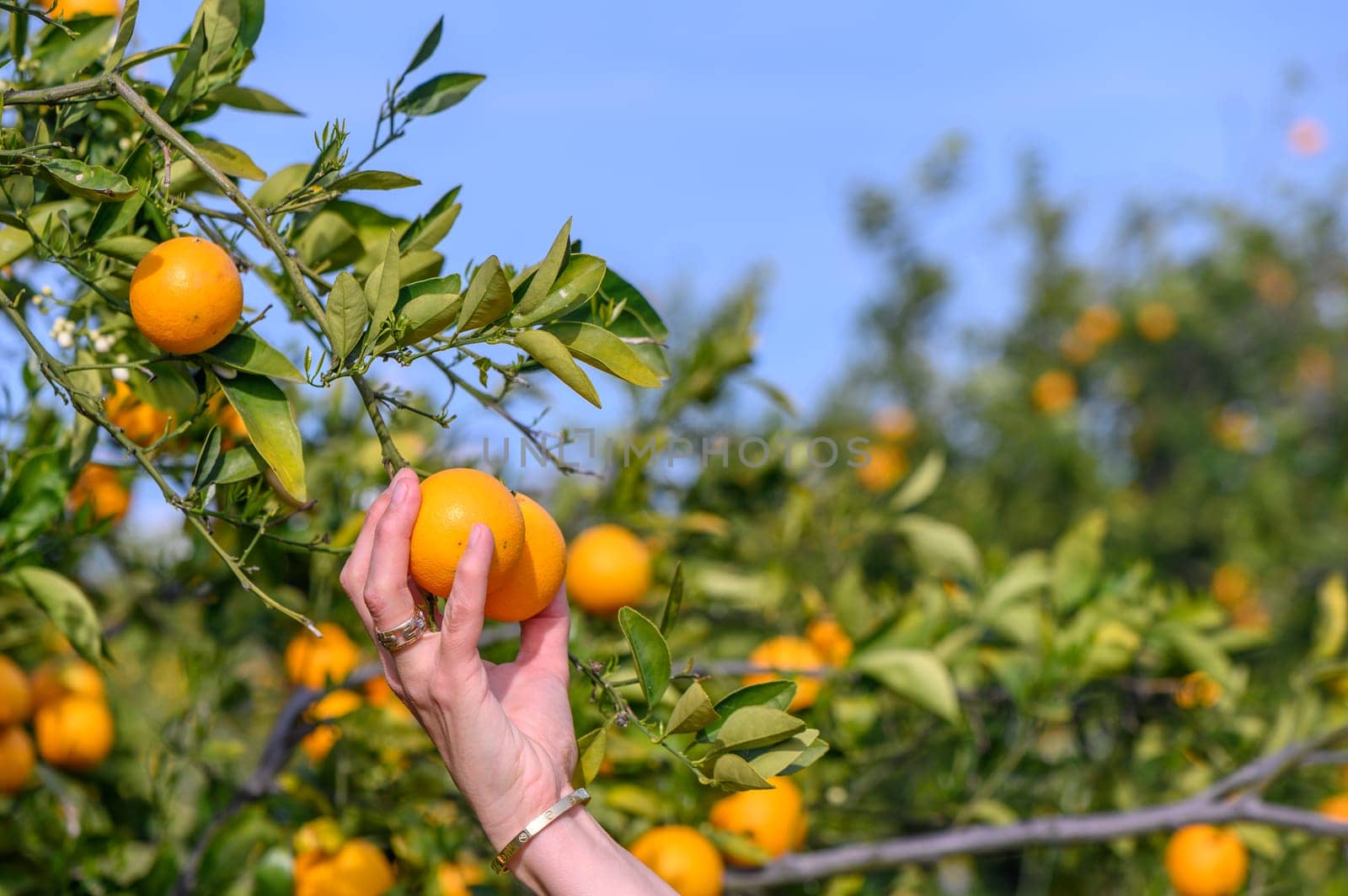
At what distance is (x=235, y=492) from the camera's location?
31.4 inches

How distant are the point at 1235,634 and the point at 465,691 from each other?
146 centimetres

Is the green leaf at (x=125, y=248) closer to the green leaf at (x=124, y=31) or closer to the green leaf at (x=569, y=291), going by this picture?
the green leaf at (x=124, y=31)

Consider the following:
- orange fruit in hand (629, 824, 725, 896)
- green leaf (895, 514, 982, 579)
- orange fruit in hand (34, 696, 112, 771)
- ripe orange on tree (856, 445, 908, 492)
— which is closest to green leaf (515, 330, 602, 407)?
orange fruit in hand (629, 824, 725, 896)

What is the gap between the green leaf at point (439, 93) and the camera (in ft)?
2.74

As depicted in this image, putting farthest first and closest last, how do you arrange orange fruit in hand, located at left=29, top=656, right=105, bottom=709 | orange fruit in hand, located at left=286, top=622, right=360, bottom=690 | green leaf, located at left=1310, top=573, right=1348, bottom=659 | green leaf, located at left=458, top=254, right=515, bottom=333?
1. green leaf, located at left=1310, top=573, right=1348, bottom=659
2. orange fruit in hand, located at left=286, top=622, right=360, bottom=690
3. orange fruit in hand, located at left=29, top=656, right=105, bottom=709
4. green leaf, located at left=458, top=254, right=515, bottom=333

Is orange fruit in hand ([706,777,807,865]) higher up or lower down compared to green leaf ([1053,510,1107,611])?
lower down

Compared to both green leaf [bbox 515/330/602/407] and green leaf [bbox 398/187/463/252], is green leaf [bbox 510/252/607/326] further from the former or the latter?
green leaf [bbox 398/187/463/252]

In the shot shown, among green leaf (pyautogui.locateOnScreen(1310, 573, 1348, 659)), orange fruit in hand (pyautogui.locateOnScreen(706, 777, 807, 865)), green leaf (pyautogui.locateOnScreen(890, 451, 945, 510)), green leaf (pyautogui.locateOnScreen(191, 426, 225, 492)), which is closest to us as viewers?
green leaf (pyautogui.locateOnScreen(191, 426, 225, 492))

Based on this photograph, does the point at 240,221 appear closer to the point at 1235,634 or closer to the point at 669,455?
the point at 669,455

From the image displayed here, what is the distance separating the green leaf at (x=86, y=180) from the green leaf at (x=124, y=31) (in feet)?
0.26

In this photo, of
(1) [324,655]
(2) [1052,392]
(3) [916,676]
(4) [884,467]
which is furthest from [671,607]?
(2) [1052,392]

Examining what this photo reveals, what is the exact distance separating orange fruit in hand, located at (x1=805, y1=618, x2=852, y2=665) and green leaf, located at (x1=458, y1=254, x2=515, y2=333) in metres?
1.06

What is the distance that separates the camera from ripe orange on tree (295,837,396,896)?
120 centimetres

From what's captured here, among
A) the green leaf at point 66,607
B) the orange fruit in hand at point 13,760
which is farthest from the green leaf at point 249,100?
the orange fruit in hand at point 13,760
